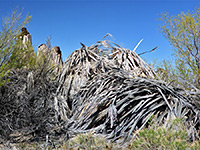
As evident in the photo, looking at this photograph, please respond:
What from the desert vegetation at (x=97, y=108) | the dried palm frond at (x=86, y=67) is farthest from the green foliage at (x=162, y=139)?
the dried palm frond at (x=86, y=67)

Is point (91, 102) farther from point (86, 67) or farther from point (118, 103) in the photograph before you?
point (86, 67)

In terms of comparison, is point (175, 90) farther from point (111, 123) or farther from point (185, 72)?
point (185, 72)

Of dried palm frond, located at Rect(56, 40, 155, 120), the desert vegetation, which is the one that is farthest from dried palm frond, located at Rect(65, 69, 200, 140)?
dried palm frond, located at Rect(56, 40, 155, 120)

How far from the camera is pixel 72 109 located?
4.41 meters

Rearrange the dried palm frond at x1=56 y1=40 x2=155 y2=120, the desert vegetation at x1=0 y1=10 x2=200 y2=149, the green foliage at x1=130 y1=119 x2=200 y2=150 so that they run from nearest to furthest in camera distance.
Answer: the green foliage at x1=130 y1=119 x2=200 y2=150
the desert vegetation at x1=0 y1=10 x2=200 y2=149
the dried palm frond at x1=56 y1=40 x2=155 y2=120

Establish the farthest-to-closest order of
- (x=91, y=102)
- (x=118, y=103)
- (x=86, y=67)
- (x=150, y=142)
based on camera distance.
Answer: (x=86, y=67), (x=91, y=102), (x=118, y=103), (x=150, y=142)

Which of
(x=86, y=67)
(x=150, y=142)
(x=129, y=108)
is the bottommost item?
(x=150, y=142)

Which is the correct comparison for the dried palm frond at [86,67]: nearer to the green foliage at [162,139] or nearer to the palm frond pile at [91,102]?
the palm frond pile at [91,102]

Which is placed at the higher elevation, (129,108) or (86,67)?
(86,67)

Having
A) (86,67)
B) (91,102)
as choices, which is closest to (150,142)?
(91,102)

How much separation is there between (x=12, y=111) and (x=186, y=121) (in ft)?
10.8

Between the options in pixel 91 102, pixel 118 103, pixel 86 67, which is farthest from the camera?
pixel 86 67

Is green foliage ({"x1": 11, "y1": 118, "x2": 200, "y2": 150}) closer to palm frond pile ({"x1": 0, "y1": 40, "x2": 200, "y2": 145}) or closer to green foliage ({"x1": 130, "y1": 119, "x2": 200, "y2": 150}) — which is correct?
green foliage ({"x1": 130, "y1": 119, "x2": 200, "y2": 150})

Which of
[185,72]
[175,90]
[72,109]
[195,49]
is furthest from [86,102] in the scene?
[195,49]
